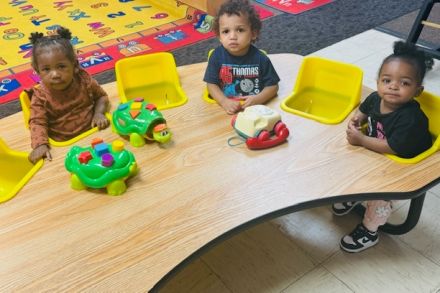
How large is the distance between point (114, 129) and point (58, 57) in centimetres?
24

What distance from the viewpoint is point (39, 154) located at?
102cm

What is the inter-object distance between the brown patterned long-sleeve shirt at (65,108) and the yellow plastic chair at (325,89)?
0.58m

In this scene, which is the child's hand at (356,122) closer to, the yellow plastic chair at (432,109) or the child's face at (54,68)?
the yellow plastic chair at (432,109)

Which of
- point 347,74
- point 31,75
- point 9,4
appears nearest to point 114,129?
point 347,74

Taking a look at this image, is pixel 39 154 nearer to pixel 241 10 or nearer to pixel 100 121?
pixel 100 121

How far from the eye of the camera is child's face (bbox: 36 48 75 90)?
1058 millimetres

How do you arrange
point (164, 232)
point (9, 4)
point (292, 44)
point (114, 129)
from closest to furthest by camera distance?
point (164, 232), point (114, 129), point (292, 44), point (9, 4)

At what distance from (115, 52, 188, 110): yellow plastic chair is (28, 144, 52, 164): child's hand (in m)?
0.32

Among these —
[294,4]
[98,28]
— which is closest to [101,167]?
[98,28]

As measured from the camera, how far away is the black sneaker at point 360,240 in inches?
46.7

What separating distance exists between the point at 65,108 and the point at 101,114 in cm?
10

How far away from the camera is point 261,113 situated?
1055 mm

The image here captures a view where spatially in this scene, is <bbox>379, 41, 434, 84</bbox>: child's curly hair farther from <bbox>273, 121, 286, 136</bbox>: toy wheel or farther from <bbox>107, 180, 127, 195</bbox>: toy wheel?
<bbox>107, 180, 127, 195</bbox>: toy wheel

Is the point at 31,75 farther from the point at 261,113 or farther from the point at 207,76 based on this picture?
the point at 261,113
